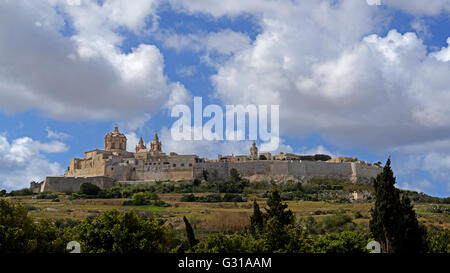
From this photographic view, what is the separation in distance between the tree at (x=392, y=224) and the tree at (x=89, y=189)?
162 ft

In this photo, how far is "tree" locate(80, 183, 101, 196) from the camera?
6388 centimetres

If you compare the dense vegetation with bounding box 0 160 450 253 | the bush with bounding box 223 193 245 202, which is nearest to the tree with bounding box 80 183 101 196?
the bush with bounding box 223 193 245 202

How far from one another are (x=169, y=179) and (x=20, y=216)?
5214cm

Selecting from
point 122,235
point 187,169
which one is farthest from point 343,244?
point 187,169

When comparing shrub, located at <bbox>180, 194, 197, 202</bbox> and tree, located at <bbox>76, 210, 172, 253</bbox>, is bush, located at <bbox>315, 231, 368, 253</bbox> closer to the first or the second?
tree, located at <bbox>76, 210, 172, 253</bbox>

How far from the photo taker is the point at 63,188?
68812 mm

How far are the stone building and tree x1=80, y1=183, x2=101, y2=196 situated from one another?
4.02 m

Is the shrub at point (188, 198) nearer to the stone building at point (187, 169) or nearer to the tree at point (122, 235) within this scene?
the stone building at point (187, 169)

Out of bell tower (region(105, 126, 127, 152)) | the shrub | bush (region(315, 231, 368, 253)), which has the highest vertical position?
bell tower (region(105, 126, 127, 152))

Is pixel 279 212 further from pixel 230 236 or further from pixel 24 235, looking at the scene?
pixel 24 235

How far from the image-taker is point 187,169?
239ft

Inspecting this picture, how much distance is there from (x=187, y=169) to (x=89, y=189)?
47.7 feet

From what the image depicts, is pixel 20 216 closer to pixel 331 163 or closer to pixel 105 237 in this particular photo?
pixel 105 237
